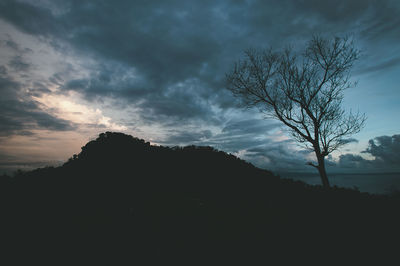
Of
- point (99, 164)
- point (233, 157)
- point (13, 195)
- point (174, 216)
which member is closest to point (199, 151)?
point (233, 157)

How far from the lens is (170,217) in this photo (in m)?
7.29

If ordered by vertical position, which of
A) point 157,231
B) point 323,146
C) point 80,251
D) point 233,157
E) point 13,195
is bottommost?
point 80,251

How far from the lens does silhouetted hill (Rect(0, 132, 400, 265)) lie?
5496 mm

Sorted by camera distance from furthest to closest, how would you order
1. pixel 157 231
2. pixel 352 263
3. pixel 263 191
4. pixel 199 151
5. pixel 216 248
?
pixel 199 151
pixel 263 191
pixel 157 231
pixel 216 248
pixel 352 263

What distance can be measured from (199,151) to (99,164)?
26.2 feet

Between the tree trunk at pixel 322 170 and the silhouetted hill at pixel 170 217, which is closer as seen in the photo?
the silhouetted hill at pixel 170 217

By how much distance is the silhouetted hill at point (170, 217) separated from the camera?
5496 millimetres

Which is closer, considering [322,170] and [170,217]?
[170,217]

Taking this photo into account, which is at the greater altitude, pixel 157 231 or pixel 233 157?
pixel 233 157

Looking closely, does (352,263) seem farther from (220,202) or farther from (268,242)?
(220,202)

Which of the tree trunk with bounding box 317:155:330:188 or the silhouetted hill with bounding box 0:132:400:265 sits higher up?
the tree trunk with bounding box 317:155:330:188

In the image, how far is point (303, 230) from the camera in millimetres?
6805

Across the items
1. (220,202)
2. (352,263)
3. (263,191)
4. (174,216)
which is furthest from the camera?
(263,191)

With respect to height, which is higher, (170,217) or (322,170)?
(322,170)
